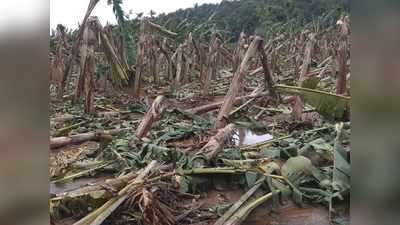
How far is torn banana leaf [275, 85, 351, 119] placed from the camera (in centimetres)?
134

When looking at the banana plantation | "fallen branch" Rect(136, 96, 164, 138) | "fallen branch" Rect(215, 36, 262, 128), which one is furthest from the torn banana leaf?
"fallen branch" Rect(136, 96, 164, 138)

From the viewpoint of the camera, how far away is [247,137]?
1430mm

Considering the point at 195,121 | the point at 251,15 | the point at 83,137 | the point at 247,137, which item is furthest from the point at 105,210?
the point at 251,15

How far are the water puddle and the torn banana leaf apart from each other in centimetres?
17

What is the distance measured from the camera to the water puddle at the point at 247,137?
56.1 inches

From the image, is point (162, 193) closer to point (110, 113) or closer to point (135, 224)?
point (135, 224)

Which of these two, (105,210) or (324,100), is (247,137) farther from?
(105,210)

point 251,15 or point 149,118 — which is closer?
point 251,15

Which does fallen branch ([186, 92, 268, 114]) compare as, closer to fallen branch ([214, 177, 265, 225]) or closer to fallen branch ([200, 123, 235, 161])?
fallen branch ([200, 123, 235, 161])

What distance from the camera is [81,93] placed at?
1451mm

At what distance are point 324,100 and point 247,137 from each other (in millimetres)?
277

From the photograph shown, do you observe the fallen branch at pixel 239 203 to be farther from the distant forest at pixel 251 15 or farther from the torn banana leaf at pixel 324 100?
the distant forest at pixel 251 15

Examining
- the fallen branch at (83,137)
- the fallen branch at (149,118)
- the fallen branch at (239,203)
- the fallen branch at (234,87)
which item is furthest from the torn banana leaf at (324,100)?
the fallen branch at (83,137)
